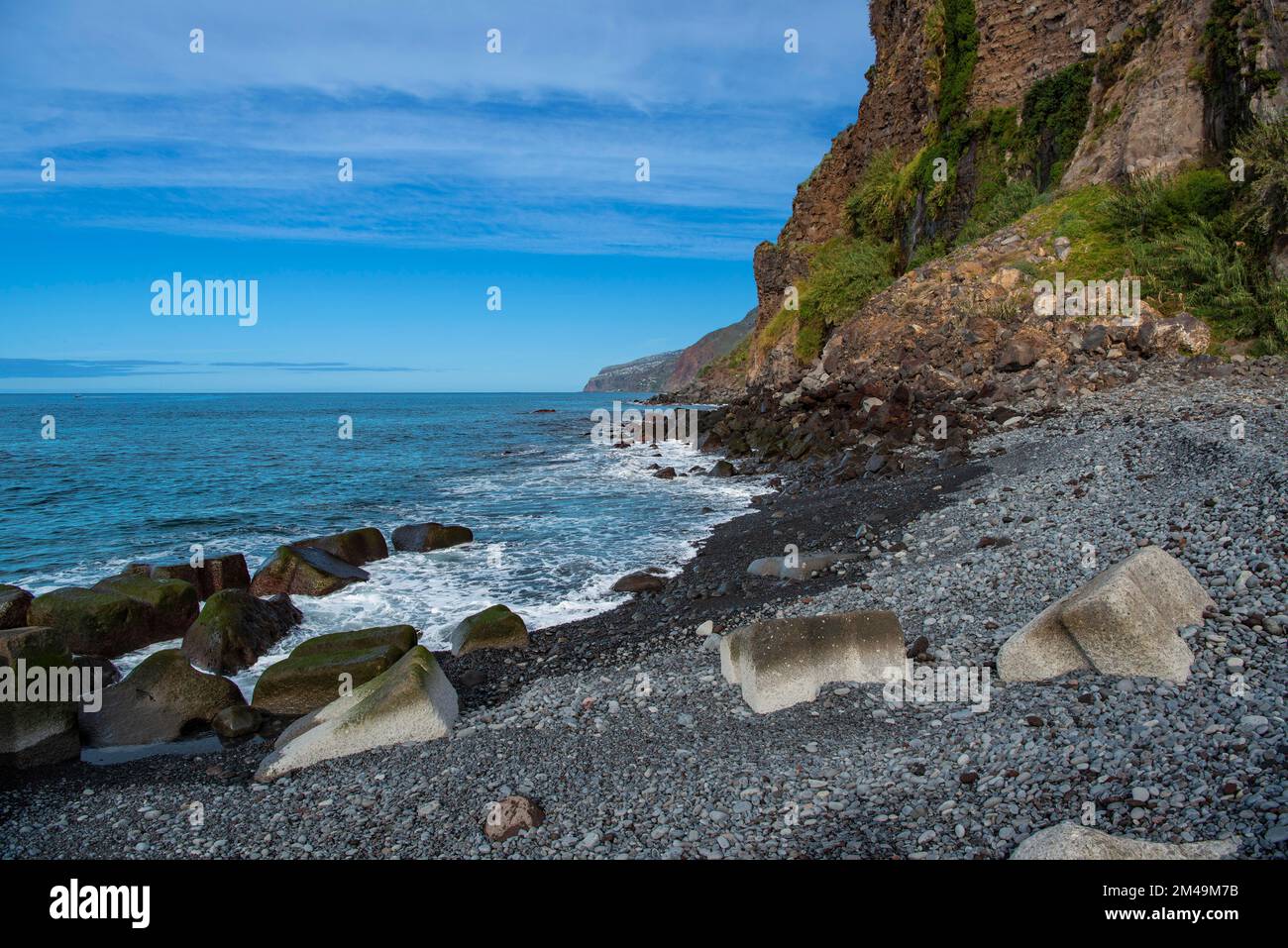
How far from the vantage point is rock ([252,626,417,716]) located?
374 inches

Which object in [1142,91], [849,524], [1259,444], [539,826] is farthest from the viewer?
[1142,91]

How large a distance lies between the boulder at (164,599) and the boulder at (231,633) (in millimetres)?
888

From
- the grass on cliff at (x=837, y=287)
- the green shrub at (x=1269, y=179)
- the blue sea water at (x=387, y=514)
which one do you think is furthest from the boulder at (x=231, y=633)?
the grass on cliff at (x=837, y=287)

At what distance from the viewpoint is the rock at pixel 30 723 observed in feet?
27.2

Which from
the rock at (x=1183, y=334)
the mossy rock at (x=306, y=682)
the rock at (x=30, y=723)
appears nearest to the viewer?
the rock at (x=30, y=723)

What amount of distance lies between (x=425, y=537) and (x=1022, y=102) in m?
32.3

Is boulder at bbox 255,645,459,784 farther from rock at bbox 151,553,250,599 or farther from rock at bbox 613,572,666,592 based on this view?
rock at bbox 151,553,250,599

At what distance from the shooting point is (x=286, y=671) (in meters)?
9.60

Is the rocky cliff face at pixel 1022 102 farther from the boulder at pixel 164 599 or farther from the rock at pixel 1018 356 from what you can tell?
the boulder at pixel 164 599

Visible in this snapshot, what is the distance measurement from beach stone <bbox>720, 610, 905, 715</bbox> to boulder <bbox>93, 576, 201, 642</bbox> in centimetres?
991
